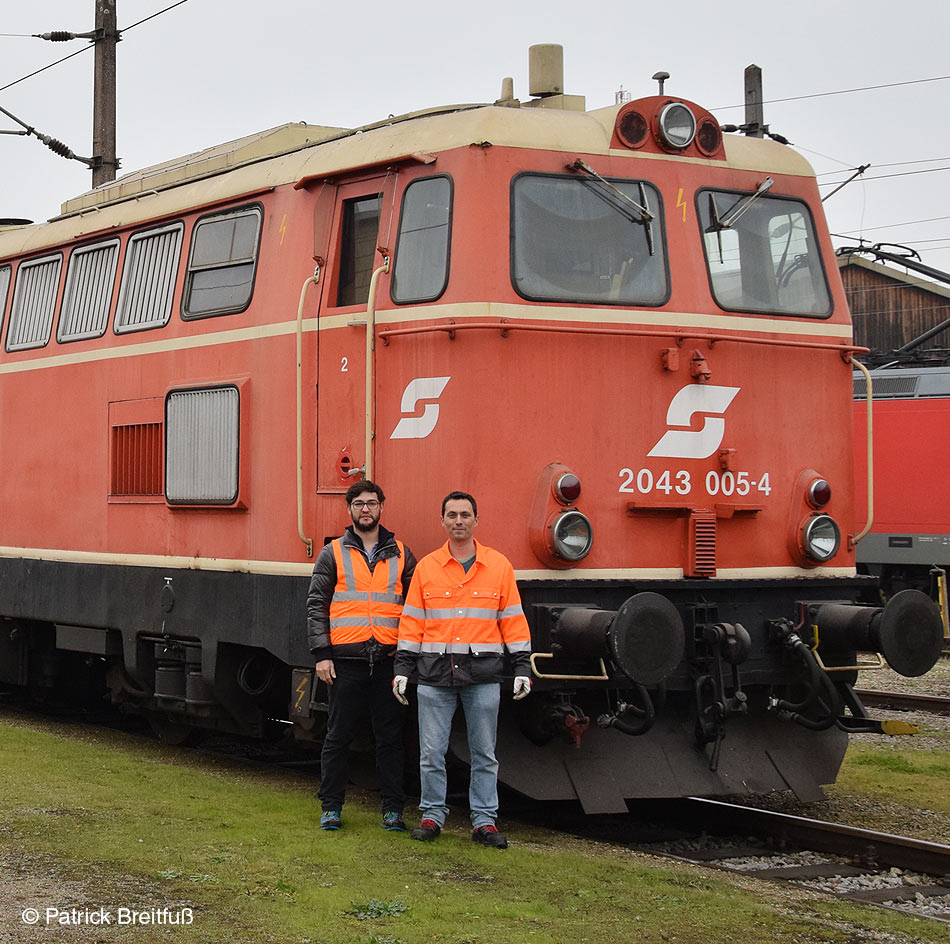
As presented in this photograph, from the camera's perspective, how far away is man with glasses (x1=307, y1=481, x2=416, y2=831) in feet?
25.3

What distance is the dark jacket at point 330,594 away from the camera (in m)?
7.70

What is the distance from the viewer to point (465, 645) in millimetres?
7371

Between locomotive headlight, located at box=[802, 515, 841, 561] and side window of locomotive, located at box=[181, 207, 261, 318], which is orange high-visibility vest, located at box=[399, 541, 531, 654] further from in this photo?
side window of locomotive, located at box=[181, 207, 261, 318]

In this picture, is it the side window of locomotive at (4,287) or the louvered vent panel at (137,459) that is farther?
the side window of locomotive at (4,287)

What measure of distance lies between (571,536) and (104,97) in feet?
39.0

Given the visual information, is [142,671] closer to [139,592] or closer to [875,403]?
[139,592]

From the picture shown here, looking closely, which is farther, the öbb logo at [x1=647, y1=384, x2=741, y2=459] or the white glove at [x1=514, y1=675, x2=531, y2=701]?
the öbb logo at [x1=647, y1=384, x2=741, y2=459]

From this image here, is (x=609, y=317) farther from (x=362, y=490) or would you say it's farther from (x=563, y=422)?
(x=362, y=490)

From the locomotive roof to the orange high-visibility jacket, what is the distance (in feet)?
7.59

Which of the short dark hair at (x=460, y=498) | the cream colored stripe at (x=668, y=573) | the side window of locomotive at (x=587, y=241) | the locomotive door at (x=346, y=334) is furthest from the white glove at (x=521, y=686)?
the side window of locomotive at (x=587, y=241)

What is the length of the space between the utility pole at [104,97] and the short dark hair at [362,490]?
10.8 metres

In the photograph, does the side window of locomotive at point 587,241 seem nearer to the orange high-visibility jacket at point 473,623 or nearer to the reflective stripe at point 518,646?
the orange high-visibility jacket at point 473,623

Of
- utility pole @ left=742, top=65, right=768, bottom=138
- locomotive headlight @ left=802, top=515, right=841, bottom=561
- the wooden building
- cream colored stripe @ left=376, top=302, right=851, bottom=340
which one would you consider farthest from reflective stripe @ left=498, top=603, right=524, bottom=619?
the wooden building

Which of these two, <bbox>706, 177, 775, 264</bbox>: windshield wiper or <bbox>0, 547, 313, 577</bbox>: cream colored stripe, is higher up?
<bbox>706, 177, 775, 264</bbox>: windshield wiper
